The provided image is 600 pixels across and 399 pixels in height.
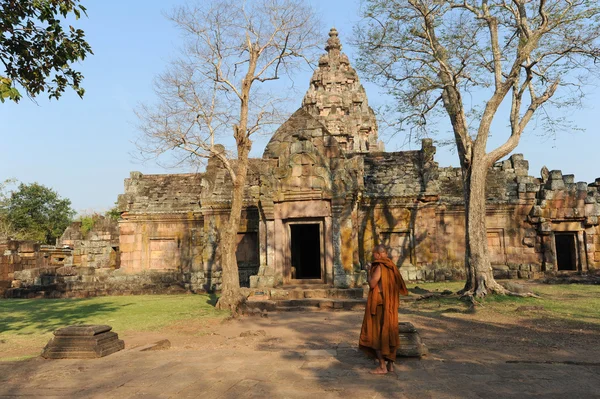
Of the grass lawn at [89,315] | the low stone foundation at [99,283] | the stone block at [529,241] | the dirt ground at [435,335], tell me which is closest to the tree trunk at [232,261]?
the grass lawn at [89,315]

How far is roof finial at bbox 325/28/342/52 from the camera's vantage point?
101 feet

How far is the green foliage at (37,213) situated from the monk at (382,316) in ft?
122

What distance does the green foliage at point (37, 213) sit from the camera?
36.6m

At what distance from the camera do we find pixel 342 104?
27.2 metres

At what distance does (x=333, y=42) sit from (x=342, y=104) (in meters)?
6.36

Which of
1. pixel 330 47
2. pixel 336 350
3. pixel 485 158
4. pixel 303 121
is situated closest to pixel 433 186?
pixel 485 158

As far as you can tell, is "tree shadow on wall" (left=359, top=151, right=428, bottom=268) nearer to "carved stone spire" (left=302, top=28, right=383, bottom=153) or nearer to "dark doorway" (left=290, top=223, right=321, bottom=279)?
"dark doorway" (left=290, top=223, right=321, bottom=279)

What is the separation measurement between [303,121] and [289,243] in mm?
3802

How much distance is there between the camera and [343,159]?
13.3 metres

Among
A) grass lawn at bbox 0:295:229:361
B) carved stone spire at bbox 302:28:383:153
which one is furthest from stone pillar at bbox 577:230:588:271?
grass lawn at bbox 0:295:229:361

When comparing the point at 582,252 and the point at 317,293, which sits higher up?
the point at 582,252

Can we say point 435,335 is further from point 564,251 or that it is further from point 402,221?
point 564,251

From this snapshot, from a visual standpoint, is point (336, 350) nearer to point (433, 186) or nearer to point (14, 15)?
point (14, 15)

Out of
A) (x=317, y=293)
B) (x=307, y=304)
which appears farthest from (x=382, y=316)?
(x=317, y=293)
